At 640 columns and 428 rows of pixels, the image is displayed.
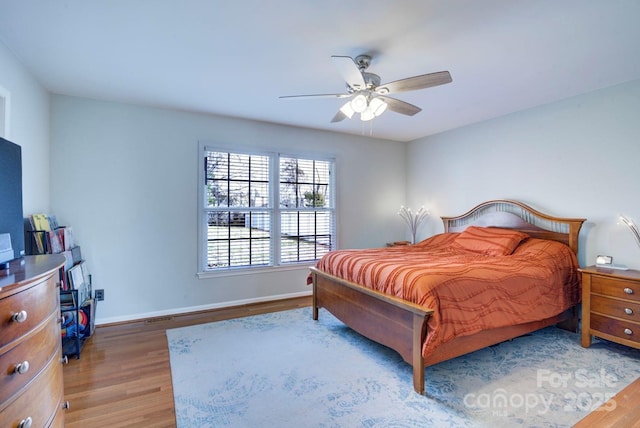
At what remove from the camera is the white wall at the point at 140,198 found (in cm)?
340

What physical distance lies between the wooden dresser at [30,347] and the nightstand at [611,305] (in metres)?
3.98

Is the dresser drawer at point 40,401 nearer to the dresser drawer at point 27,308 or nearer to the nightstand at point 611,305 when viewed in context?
the dresser drawer at point 27,308

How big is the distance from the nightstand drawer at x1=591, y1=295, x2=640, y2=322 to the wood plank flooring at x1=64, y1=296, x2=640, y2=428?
1.92ft

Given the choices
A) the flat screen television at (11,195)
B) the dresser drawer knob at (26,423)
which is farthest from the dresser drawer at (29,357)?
the flat screen television at (11,195)

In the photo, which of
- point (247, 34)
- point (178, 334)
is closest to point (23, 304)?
point (247, 34)

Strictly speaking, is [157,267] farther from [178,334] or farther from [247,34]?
[247,34]

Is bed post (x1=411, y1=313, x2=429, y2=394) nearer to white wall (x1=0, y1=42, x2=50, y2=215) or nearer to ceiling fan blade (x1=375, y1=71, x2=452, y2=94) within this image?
ceiling fan blade (x1=375, y1=71, x2=452, y2=94)

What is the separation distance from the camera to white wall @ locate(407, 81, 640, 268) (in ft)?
10.1

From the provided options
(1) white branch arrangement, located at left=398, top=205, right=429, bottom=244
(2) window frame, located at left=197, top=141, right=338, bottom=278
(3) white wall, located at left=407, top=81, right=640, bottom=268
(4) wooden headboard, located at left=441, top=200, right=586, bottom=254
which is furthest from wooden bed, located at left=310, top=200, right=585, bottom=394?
(2) window frame, located at left=197, top=141, right=338, bottom=278

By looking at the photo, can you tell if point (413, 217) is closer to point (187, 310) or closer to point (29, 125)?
point (187, 310)

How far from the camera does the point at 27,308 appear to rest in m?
1.12

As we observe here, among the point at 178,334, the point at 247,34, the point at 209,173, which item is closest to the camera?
the point at 247,34

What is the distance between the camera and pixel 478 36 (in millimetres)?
2230

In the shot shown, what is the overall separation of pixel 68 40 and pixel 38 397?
2390mm
